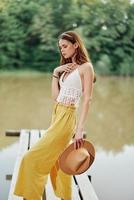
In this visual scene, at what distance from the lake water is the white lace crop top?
1.23 metres

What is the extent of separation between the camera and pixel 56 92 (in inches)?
92.3

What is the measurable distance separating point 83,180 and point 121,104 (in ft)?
18.1

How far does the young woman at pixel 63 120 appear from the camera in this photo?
2232 millimetres

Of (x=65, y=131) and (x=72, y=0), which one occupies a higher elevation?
(x=72, y=0)

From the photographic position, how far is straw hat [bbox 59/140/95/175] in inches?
88.8

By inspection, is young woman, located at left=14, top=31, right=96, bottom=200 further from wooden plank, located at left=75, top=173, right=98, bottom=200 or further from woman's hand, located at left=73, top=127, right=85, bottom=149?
wooden plank, located at left=75, top=173, right=98, bottom=200

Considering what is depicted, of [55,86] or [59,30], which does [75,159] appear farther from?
[59,30]

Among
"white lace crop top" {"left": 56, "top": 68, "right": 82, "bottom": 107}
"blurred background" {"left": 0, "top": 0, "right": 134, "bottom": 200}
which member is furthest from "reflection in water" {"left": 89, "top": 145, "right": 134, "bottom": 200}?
"blurred background" {"left": 0, "top": 0, "right": 134, "bottom": 200}

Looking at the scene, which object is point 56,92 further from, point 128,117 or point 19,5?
point 19,5

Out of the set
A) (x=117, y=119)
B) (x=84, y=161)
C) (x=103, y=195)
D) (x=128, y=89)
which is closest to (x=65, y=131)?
(x=84, y=161)

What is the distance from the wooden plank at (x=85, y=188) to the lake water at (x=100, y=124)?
0.34 meters

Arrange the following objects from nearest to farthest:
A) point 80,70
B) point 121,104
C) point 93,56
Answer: point 80,70, point 121,104, point 93,56

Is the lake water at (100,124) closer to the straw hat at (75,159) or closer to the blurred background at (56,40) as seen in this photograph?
the blurred background at (56,40)

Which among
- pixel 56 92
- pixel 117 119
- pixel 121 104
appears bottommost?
pixel 56 92
